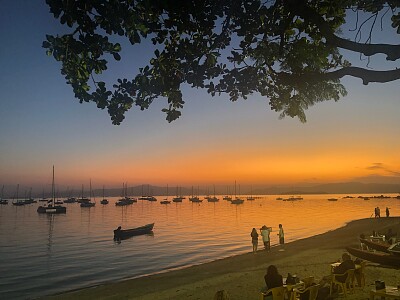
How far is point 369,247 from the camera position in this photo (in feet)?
67.9

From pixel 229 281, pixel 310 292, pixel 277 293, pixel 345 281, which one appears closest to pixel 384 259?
pixel 345 281

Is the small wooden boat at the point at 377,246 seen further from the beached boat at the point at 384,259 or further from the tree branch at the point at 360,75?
the tree branch at the point at 360,75

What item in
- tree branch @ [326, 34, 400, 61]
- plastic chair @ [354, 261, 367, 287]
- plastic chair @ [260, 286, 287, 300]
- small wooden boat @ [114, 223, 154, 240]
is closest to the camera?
tree branch @ [326, 34, 400, 61]

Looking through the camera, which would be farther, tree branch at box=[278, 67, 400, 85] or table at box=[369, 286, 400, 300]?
table at box=[369, 286, 400, 300]

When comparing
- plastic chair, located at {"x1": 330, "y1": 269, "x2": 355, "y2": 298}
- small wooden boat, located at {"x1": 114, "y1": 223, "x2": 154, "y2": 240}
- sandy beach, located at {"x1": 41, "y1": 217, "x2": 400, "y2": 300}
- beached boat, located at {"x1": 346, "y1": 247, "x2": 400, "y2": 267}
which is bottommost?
small wooden boat, located at {"x1": 114, "y1": 223, "x2": 154, "y2": 240}

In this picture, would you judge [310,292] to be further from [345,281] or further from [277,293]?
[345,281]

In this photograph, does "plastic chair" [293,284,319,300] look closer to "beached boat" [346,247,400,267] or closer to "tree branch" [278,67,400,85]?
"tree branch" [278,67,400,85]

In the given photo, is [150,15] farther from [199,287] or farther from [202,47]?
[199,287]

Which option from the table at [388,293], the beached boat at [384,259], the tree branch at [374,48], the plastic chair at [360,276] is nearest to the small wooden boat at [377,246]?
the beached boat at [384,259]

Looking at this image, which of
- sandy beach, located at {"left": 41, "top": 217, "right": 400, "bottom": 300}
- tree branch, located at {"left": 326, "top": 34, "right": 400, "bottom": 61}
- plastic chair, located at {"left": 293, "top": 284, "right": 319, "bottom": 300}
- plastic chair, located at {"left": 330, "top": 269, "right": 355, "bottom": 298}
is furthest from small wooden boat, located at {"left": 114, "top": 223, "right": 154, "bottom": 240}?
tree branch, located at {"left": 326, "top": 34, "right": 400, "bottom": 61}

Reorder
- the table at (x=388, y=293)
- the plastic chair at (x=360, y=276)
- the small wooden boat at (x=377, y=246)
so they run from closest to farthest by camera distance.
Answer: the table at (x=388, y=293), the plastic chair at (x=360, y=276), the small wooden boat at (x=377, y=246)

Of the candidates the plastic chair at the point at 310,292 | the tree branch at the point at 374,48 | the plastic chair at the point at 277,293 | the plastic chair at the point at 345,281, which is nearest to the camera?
the tree branch at the point at 374,48

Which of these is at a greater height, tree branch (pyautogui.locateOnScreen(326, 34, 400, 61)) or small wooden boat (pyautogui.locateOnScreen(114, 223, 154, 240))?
tree branch (pyautogui.locateOnScreen(326, 34, 400, 61))

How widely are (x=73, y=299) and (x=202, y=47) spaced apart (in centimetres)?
1539
